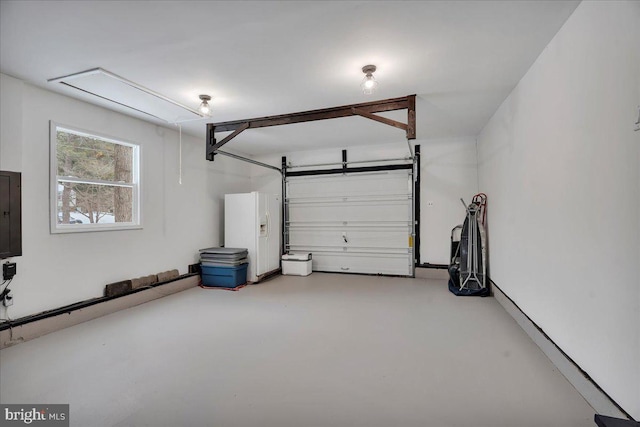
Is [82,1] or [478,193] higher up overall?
[82,1]

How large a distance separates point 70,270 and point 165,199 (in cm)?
172

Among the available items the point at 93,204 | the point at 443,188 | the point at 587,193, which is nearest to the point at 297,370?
the point at 587,193

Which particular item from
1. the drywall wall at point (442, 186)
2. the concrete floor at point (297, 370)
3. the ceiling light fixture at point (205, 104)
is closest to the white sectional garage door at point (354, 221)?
the drywall wall at point (442, 186)

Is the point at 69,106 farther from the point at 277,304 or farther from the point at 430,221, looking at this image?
the point at 430,221

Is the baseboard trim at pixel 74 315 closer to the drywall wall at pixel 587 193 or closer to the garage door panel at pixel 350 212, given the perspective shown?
the garage door panel at pixel 350 212

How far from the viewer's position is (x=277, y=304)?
4316 millimetres

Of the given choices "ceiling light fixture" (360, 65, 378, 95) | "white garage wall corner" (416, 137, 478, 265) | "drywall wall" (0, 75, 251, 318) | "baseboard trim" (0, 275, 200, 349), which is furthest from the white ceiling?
"baseboard trim" (0, 275, 200, 349)

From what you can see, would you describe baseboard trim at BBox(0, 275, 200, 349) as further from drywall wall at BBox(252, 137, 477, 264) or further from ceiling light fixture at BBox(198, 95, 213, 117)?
drywall wall at BBox(252, 137, 477, 264)

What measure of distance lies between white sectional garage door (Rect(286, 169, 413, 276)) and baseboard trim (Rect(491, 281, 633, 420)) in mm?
2975

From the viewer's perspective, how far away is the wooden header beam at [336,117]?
145 inches

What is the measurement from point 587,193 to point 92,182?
531 centimetres

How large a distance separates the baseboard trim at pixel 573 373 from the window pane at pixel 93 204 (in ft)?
17.8

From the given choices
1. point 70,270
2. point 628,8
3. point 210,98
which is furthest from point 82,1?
point 628,8

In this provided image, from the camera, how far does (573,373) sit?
7.29 ft
